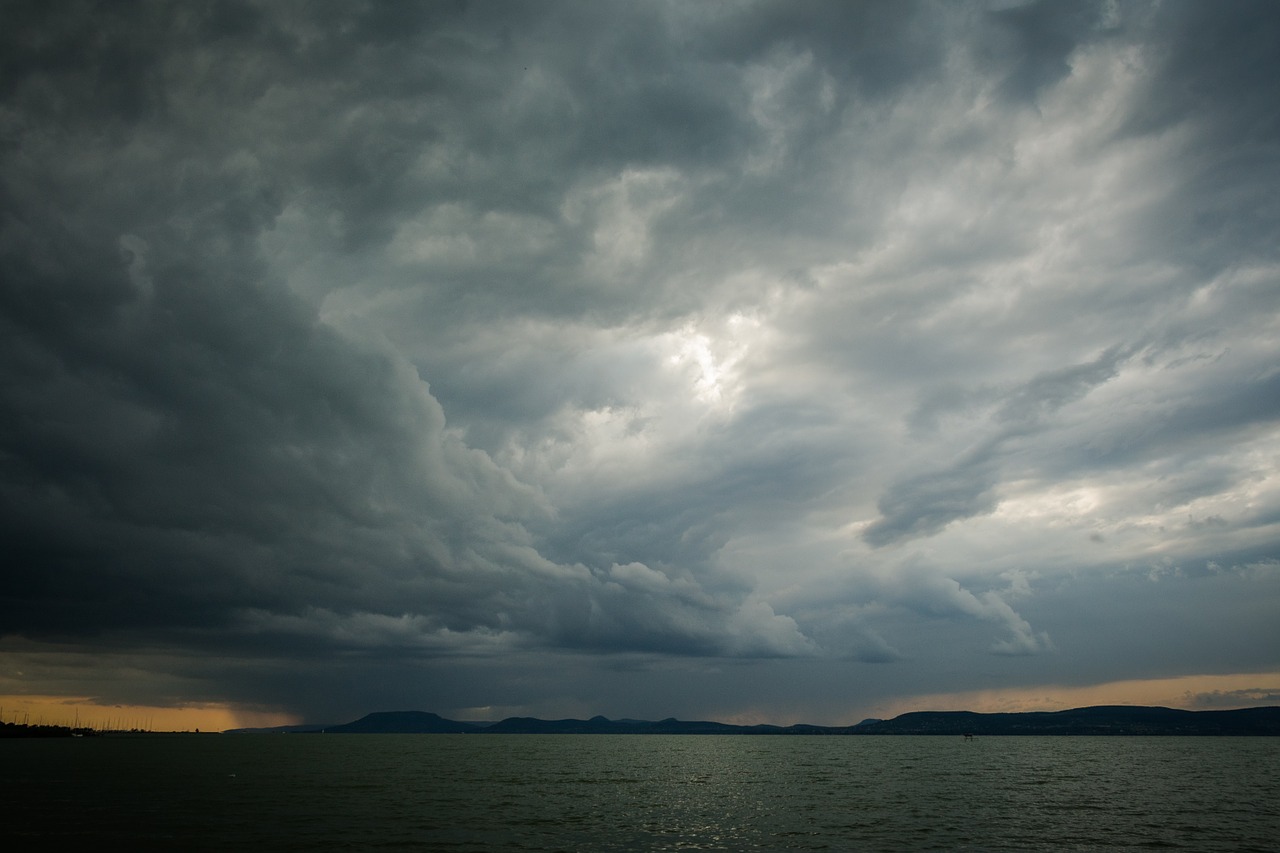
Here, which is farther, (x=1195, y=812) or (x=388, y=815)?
(x=1195, y=812)

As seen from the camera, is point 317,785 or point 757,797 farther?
point 317,785

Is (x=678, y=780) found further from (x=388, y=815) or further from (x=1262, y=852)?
(x=1262, y=852)

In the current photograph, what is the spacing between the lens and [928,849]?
199 ft

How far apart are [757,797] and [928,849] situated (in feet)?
156

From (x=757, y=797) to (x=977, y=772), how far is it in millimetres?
78366

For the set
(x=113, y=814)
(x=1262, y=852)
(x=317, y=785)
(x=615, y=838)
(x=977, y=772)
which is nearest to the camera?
(x=1262, y=852)

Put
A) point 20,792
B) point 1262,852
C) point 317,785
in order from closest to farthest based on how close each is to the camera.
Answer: point 1262,852, point 20,792, point 317,785

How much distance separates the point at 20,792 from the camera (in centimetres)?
10181

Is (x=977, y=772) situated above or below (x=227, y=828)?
below

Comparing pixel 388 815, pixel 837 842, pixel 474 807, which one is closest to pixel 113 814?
pixel 388 815

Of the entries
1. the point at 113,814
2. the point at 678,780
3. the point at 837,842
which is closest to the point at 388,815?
the point at 113,814

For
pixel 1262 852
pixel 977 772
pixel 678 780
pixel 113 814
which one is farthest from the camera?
pixel 977 772

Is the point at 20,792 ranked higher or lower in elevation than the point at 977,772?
higher

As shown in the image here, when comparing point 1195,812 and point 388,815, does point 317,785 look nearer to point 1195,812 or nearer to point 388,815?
point 388,815
